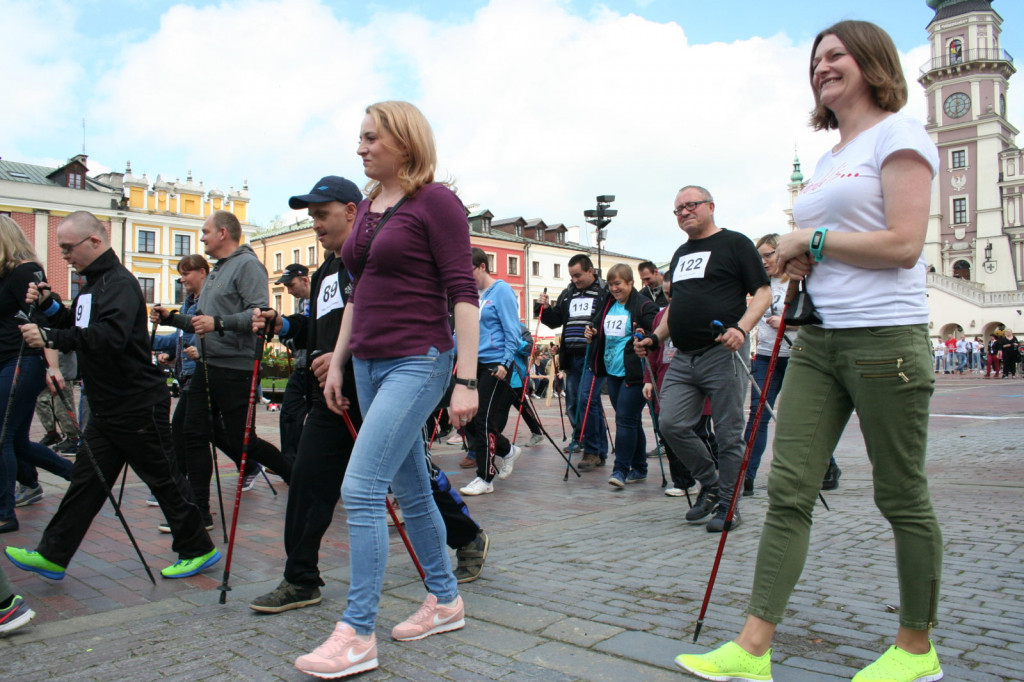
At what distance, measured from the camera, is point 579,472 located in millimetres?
7992

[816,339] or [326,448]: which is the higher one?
[816,339]

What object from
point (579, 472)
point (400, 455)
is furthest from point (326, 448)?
point (579, 472)

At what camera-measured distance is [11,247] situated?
198 inches

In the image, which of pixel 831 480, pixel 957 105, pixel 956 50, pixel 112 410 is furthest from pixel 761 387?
pixel 956 50

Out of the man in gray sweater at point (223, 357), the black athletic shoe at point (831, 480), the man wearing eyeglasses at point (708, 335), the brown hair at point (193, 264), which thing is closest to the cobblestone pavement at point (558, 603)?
the man wearing eyeglasses at point (708, 335)

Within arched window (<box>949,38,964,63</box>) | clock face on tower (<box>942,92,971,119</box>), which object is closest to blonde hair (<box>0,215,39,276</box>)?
clock face on tower (<box>942,92,971,119</box>)

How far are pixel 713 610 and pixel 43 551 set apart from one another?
316cm

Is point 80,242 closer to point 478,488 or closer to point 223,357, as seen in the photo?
point 223,357

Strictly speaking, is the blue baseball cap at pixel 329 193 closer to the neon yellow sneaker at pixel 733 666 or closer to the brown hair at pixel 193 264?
the neon yellow sneaker at pixel 733 666

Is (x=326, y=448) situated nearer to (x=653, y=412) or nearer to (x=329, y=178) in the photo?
(x=329, y=178)

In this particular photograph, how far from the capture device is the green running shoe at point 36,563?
149 inches

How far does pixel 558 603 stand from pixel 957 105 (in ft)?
276

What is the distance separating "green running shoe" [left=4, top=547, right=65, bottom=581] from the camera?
149 inches

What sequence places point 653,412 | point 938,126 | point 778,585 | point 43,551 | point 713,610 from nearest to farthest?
point 778,585, point 713,610, point 43,551, point 653,412, point 938,126
